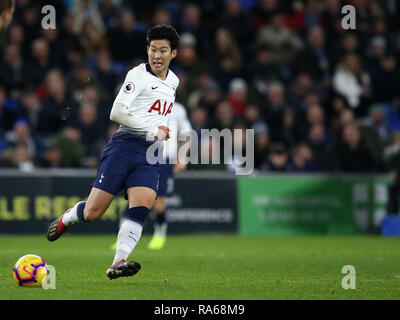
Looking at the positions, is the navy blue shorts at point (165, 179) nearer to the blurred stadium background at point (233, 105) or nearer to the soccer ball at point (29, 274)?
the blurred stadium background at point (233, 105)

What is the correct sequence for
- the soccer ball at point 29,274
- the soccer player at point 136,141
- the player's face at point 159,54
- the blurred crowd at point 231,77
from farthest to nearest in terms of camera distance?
the blurred crowd at point 231,77 < the player's face at point 159,54 < the soccer player at point 136,141 < the soccer ball at point 29,274

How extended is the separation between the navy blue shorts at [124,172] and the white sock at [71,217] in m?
0.45

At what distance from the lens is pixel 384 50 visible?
20.4 metres

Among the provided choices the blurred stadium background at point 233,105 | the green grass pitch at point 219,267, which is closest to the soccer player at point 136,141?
the green grass pitch at point 219,267

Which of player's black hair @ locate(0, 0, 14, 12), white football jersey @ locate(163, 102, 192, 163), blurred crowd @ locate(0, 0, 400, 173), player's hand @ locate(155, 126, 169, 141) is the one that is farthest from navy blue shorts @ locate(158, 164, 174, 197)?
player's hand @ locate(155, 126, 169, 141)

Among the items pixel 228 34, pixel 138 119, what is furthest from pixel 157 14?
pixel 138 119

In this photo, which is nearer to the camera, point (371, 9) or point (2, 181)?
point (2, 181)

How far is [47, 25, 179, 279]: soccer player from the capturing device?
8.43 meters

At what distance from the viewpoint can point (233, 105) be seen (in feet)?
60.5

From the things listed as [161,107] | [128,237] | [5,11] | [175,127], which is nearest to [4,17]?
[5,11]

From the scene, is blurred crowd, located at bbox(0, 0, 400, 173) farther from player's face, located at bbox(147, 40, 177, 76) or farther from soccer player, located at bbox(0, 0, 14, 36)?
player's face, located at bbox(147, 40, 177, 76)

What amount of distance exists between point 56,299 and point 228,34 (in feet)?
41.9

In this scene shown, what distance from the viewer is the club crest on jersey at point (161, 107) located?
8.66 metres

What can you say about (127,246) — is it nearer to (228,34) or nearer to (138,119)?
(138,119)
